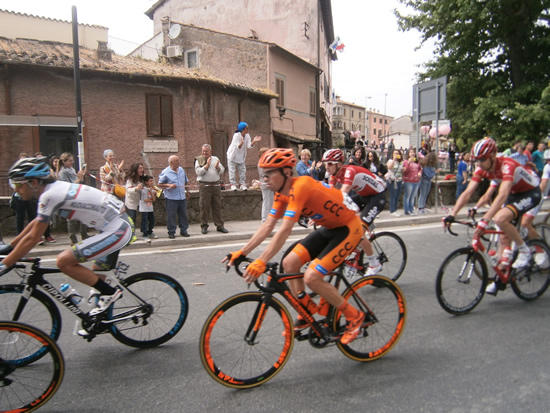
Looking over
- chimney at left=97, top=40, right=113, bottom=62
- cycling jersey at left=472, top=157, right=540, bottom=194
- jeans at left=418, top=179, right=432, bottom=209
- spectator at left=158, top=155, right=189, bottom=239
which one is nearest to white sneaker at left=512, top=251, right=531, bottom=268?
cycling jersey at left=472, top=157, right=540, bottom=194

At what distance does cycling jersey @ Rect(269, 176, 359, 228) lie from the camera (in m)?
3.40

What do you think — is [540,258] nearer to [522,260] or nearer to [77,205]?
[522,260]

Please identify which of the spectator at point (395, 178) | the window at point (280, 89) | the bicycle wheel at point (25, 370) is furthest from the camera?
the window at point (280, 89)

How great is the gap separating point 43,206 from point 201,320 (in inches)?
81.8

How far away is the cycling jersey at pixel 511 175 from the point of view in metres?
5.07

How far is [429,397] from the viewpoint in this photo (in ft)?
10.5

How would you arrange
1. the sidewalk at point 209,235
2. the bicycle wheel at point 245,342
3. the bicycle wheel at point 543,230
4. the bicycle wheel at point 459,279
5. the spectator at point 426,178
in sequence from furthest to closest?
the spectator at point 426,178 → the sidewalk at point 209,235 → the bicycle wheel at point 543,230 → the bicycle wheel at point 459,279 → the bicycle wheel at point 245,342

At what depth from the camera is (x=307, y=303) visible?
354cm

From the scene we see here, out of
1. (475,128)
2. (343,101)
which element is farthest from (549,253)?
(343,101)

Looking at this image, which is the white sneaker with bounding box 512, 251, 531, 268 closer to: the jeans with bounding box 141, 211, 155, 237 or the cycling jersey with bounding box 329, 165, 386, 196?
the cycling jersey with bounding box 329, 165, 386, 196

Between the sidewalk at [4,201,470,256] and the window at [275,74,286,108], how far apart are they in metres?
12.7

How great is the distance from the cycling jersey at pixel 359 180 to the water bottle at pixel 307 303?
8.47ft

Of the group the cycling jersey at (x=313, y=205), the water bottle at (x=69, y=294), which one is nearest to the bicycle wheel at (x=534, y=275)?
the cycling jersey at (x=313, y=205)

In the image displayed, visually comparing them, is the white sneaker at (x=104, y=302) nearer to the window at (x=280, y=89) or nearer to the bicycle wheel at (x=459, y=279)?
the bicycle wheel at (x=459, y=279)
